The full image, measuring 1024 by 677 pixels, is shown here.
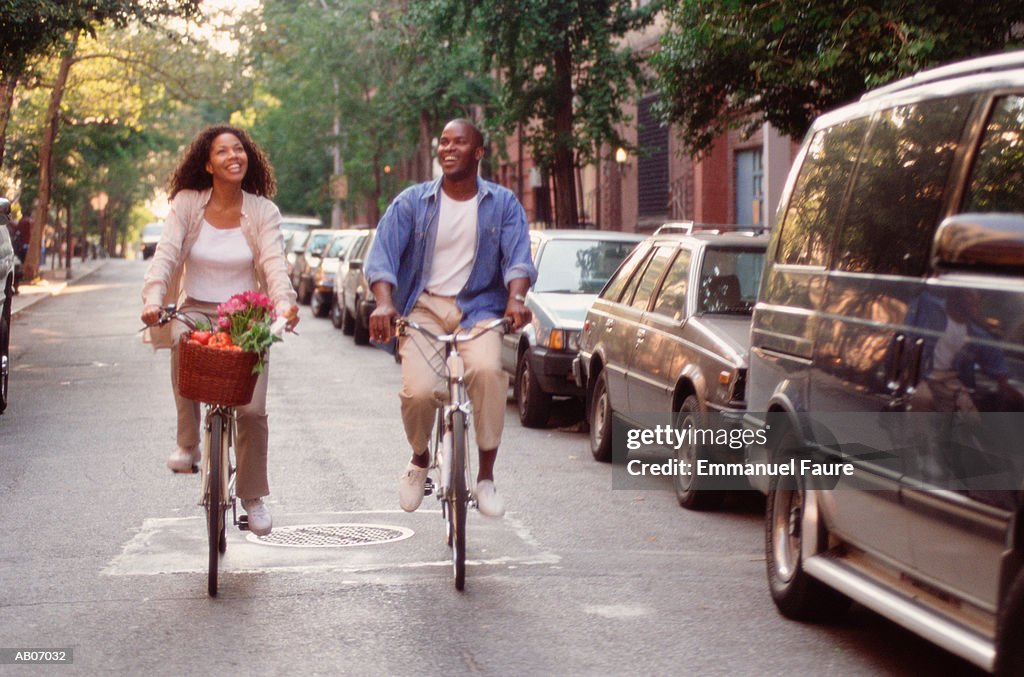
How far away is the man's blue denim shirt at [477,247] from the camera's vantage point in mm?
7445

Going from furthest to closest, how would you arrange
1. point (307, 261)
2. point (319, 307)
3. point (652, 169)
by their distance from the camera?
1. point (307, 261)
2. point (652, 169)
3. point (319, 307)

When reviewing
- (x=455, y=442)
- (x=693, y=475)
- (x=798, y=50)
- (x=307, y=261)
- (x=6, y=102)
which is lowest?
(x=693, y=475)

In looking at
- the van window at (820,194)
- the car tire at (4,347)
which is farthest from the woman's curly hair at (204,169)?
the car tire at (4,347)

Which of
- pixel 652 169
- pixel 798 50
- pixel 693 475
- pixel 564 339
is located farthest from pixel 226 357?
pixel 652 169

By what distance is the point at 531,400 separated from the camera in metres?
13.1

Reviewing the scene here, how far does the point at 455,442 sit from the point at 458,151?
1.30 m

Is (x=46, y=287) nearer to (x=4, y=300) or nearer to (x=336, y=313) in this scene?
(x=336, y=313)

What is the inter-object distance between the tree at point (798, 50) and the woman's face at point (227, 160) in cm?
579

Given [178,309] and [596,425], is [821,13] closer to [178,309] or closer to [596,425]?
[596,425]

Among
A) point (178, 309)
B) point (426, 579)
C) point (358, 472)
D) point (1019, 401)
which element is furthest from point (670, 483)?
point (1019, 401)

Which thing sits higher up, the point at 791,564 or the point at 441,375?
the point at 441,375

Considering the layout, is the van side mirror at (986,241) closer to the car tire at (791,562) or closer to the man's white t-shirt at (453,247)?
the car tire at (791,562)

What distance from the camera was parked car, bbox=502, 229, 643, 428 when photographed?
12852mm

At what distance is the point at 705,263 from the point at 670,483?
140cm
